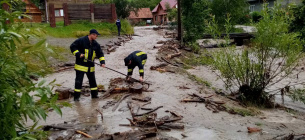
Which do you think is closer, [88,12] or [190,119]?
[190,119]

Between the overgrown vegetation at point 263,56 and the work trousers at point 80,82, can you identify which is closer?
the work trousers at point 80,82

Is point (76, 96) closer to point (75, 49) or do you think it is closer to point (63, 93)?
point (63, 93)

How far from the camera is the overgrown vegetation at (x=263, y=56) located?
8328mm

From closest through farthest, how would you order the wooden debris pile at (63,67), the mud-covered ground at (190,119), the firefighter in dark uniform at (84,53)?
the mud-covered ground at (190,119)
the firefighter in dark uniform at (84,53)
the wooden debris pile at (63,67)

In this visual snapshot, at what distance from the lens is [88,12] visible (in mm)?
27469

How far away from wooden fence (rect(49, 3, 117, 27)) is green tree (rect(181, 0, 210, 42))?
10110mm

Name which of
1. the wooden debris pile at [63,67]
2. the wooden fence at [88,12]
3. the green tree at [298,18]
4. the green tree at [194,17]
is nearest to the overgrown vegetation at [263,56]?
the wooden debris pile at [63,67]

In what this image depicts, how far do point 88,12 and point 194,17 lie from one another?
40.4 ft

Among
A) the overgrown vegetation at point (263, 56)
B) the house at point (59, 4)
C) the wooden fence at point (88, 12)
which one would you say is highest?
the house at point (59, 4)

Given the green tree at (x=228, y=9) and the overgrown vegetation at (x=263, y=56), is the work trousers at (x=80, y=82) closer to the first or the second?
the overgrown vegetation at (x=263, y=56)

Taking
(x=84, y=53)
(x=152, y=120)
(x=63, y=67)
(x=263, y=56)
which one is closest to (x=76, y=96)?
(x=84, y=53)

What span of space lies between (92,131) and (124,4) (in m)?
40.9

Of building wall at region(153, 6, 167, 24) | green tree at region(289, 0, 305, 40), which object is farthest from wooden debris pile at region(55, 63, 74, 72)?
building wall at region(153, 6, 167, 24)

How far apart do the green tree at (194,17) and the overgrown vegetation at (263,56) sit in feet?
35.4
